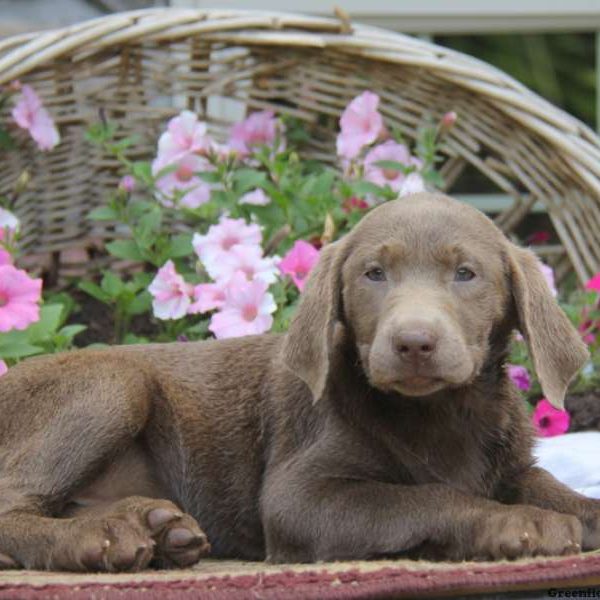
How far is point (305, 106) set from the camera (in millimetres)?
5539

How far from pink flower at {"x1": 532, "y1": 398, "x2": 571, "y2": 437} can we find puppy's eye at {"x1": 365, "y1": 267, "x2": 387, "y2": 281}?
1164 mm

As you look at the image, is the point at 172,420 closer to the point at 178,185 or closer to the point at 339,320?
the point at 339,320

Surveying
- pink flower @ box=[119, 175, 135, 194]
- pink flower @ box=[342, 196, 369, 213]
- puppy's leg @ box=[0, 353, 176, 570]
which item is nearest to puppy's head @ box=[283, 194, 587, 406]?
puppy's leg @ box=[0, 353, 176, 570]

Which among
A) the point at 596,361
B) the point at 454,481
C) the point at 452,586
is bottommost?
the point at 596,361

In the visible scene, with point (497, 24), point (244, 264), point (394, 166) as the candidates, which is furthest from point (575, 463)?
point (497, 24)

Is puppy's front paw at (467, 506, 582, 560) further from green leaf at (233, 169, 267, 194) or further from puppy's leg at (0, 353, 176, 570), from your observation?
green leaf at (233, 169, 267, 194)

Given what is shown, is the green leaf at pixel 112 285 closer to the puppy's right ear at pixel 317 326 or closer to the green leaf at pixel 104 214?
the green leaf at pixel 104 214

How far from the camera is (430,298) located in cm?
323

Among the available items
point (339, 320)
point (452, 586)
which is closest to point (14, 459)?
point (339, 320)

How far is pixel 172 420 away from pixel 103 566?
0.75 meters

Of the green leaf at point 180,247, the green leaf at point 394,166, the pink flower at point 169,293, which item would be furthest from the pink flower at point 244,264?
the green leaf at point 394,166

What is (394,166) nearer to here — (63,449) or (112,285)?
(112,285)

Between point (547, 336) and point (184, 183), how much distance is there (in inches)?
83.8

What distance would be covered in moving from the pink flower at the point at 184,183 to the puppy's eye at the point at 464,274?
191cm
